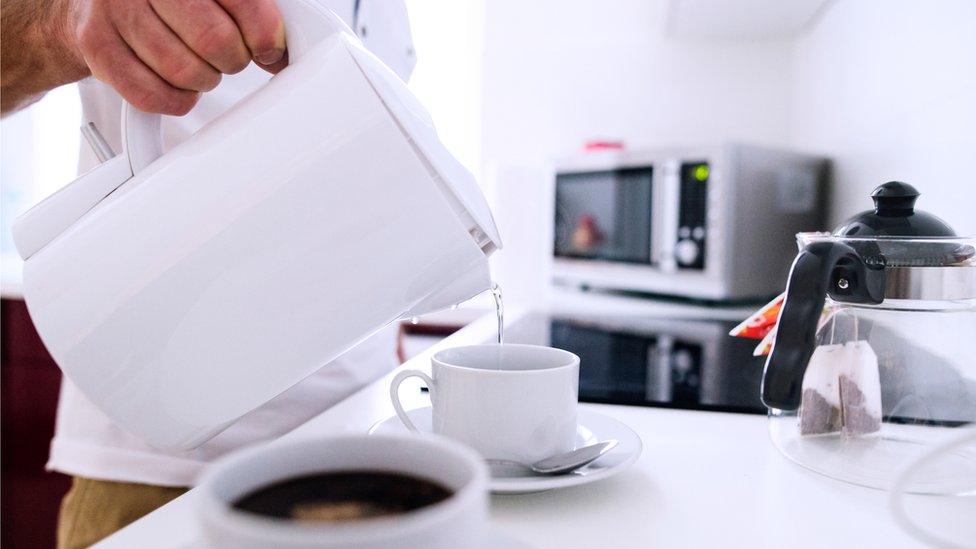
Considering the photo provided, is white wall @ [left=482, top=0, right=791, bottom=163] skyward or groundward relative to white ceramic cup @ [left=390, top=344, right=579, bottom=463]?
skyward

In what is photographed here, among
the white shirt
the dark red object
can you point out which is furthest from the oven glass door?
the dark red object

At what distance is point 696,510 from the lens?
1.31 feet

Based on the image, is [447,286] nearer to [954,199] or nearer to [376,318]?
[376,318]

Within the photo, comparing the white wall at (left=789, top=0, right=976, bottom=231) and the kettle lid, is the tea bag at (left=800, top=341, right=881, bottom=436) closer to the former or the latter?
the kettle lid

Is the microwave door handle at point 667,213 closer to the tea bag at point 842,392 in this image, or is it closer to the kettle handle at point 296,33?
the tea bag at point 842,392

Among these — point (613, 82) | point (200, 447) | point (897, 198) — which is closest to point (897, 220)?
point (897, 198)

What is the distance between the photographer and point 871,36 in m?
1.06

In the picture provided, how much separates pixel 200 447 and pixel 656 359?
547mm

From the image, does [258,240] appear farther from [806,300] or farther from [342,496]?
[806,300]

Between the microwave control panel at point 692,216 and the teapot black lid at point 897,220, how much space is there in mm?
859

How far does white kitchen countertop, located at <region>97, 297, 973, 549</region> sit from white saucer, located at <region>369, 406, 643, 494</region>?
0.02 m

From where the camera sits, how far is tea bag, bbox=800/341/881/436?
48 cm

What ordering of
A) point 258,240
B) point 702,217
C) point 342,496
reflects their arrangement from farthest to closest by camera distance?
point 702,217 → point 258,240 → point 342,496

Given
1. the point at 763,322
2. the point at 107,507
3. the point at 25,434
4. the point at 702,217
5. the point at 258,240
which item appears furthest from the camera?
the point at 25,434
